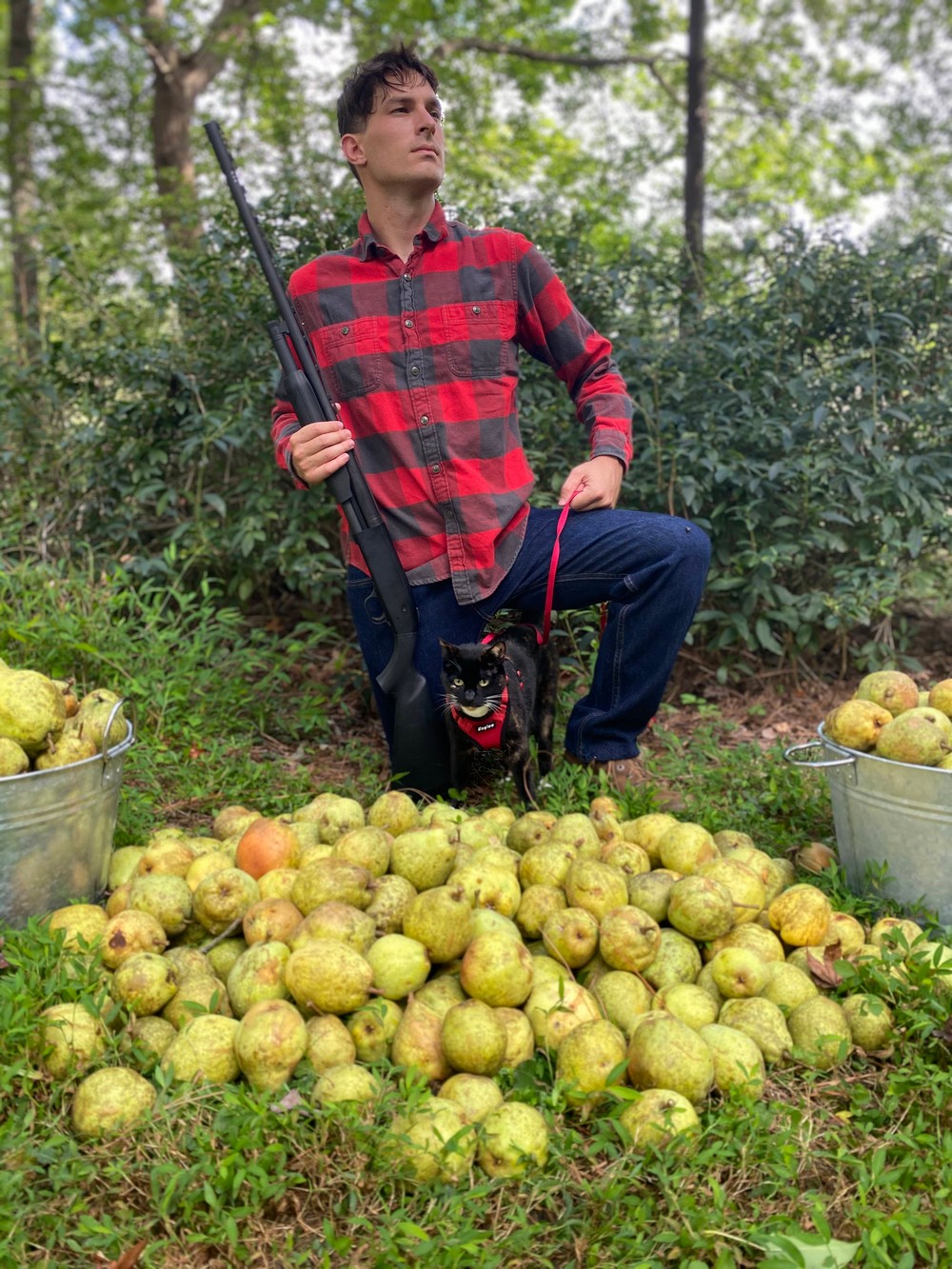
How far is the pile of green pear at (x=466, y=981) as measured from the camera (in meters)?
2.09

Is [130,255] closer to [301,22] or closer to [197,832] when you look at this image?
[301,22]

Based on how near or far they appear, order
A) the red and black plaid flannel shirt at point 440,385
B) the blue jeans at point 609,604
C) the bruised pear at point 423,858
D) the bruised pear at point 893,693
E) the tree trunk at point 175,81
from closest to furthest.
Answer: the bruised pear at point 423,858 < the bruised pear at point 893,693 < the blue jeans at point 609,604 < the red and black plaid flannel shirt at point 440,385 < the tree trunk at point 175,81

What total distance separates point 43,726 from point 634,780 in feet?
8.11

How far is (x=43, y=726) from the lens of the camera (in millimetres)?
2812

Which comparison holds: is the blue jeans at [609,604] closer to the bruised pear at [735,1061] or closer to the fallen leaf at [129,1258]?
the bruised pear at [735,1061]

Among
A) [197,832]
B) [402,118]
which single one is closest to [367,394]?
[402,118]

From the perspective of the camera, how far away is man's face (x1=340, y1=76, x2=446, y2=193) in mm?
3682

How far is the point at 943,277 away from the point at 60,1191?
19.7 feet

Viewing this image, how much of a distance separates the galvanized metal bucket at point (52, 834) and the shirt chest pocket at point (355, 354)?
1.83 metres

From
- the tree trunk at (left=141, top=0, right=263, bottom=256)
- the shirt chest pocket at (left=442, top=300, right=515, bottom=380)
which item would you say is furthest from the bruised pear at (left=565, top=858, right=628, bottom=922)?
the tree trunk at (left=141, top=0, right=263, bottom=256)

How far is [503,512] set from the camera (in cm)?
392

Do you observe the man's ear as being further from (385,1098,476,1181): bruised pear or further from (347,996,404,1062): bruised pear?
(385,1098,476,1181): bruised pear

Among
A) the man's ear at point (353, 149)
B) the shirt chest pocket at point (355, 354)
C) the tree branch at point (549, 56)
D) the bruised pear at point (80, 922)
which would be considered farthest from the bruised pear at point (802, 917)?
the tree branch at point (549, 56)

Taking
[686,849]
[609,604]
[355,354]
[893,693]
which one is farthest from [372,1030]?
[355,354]
